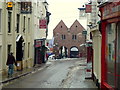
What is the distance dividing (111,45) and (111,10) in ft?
3.08

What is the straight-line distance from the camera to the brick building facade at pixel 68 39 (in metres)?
85.1

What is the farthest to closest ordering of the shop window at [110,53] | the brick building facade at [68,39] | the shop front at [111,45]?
the brick building facade at [68,39]
the shop window at [110,53]
the shop front at [111,45]

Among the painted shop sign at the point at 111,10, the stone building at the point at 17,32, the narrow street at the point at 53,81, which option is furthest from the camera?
the stone building at the point at 17,32

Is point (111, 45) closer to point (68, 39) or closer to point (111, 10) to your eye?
point (111, 10)

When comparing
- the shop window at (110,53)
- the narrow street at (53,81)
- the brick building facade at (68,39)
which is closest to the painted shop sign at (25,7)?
the narrow street at (53,81)

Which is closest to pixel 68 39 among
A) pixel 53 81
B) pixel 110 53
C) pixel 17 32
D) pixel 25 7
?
pixel 17 32

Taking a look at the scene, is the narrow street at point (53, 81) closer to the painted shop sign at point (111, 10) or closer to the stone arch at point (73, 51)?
the painted shop sign at point (111, 10)

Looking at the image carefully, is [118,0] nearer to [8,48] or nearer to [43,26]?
[8,48]

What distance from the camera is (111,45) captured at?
8914 mm

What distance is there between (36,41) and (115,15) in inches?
1247

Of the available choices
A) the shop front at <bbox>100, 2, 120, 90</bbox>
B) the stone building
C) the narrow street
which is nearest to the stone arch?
the stone building

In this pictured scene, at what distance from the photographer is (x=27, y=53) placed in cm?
3462

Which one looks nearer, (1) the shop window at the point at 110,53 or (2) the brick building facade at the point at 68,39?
(1) the shop window at the point at 110,53

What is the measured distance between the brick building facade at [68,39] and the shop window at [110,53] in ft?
246
